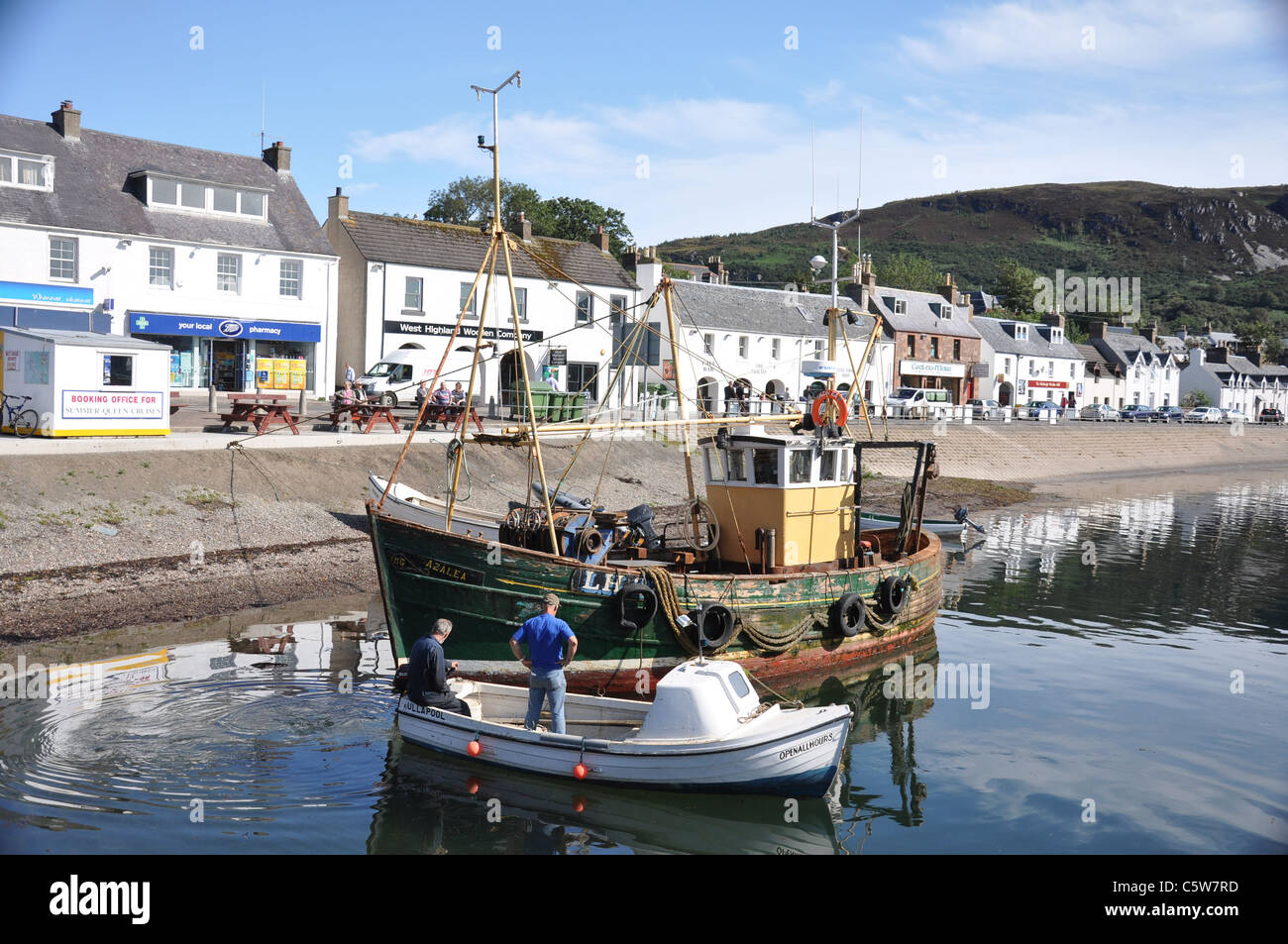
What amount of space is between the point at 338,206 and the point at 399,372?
978cm

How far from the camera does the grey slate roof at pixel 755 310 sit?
5588cm

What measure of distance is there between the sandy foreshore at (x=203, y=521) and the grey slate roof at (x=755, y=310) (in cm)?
2061

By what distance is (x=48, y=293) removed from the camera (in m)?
37.1

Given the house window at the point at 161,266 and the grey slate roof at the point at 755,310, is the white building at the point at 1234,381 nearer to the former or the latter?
the grey slate roof at the point at 755,310

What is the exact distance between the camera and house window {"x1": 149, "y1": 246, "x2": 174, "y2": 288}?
3975cm

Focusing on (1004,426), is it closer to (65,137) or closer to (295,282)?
(295,282)

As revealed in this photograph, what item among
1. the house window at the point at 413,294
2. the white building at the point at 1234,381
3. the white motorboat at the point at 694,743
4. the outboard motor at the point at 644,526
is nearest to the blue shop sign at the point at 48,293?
the house window at the point at 413,294

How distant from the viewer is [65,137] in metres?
40.4

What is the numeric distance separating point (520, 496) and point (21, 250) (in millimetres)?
21200

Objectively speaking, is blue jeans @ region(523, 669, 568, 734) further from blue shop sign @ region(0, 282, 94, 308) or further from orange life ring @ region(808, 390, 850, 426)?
blue shop sign @ region(0, 282, 94, 308)

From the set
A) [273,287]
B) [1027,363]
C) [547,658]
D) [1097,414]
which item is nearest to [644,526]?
[547,658]

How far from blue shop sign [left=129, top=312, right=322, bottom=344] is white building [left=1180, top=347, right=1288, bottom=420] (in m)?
90.9
